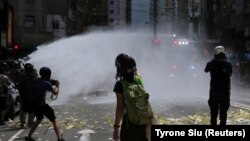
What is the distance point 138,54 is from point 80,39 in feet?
38.6

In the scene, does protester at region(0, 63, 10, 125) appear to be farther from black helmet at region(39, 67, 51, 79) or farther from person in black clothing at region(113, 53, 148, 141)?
person in black clothing at region(113, 53, 148, 141)

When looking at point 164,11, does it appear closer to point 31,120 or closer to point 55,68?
point 55,68

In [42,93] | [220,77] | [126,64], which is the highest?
[126,64]

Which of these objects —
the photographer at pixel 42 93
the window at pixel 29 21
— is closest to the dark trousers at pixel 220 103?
the photographer at pixel 42 93

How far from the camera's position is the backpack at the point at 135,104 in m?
6.09

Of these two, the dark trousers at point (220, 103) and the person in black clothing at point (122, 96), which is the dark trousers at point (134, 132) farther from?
the dark trousers at point (220, 103)

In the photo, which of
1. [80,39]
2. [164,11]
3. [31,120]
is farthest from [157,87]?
[164,11]

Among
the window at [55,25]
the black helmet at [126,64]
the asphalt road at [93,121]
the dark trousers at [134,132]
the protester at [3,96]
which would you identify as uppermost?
the window at [55,25]

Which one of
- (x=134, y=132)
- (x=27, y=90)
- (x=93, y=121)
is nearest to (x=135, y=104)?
(x=134, y=132)

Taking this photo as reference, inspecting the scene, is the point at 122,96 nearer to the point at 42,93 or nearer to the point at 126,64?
the point at 126,64

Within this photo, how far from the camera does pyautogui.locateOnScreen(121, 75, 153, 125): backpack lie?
609 cm

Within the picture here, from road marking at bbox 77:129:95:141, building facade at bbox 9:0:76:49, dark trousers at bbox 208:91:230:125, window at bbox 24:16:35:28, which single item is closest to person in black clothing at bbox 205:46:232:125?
dark trousers at bbox 208:91:230:125

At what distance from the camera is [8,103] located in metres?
15.0

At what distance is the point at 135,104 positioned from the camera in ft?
20.0
